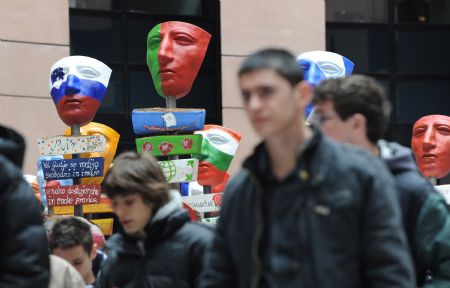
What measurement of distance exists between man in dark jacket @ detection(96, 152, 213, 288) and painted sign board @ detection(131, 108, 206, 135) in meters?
6.12

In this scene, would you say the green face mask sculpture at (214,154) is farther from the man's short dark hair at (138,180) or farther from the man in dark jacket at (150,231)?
the man's short dark hair at (138,180)

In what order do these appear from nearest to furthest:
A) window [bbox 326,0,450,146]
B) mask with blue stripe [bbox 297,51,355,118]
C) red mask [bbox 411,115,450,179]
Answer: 1. mask with blue stripe [bbox 297,51,355,118]
2. red mask [bbox 411,115,450,179]
3. window [bbox 326,0,450,146]

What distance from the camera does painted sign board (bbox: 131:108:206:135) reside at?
11.2m

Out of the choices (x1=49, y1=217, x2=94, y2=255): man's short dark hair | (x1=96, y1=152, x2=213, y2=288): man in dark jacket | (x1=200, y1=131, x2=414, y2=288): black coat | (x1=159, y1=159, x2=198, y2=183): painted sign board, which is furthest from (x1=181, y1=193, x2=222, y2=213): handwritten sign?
(x1=200, y1=131, x2=414, y2=288): black coat

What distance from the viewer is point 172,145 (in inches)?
437

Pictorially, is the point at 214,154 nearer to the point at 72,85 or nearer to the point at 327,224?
the point at 72,85

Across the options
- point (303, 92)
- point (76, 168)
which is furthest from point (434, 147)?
point (303, 92)

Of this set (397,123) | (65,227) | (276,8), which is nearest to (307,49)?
(276,8)

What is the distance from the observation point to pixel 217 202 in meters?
11.5

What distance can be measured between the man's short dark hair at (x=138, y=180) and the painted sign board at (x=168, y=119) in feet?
20.4

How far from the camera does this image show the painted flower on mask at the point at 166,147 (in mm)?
11109

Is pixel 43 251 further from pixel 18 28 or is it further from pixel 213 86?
pixel 213 86

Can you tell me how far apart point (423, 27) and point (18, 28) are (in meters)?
7.66

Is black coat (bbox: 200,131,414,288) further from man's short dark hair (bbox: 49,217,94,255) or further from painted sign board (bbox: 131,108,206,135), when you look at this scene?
painted sign board (bbox: 131,108,206,135)
